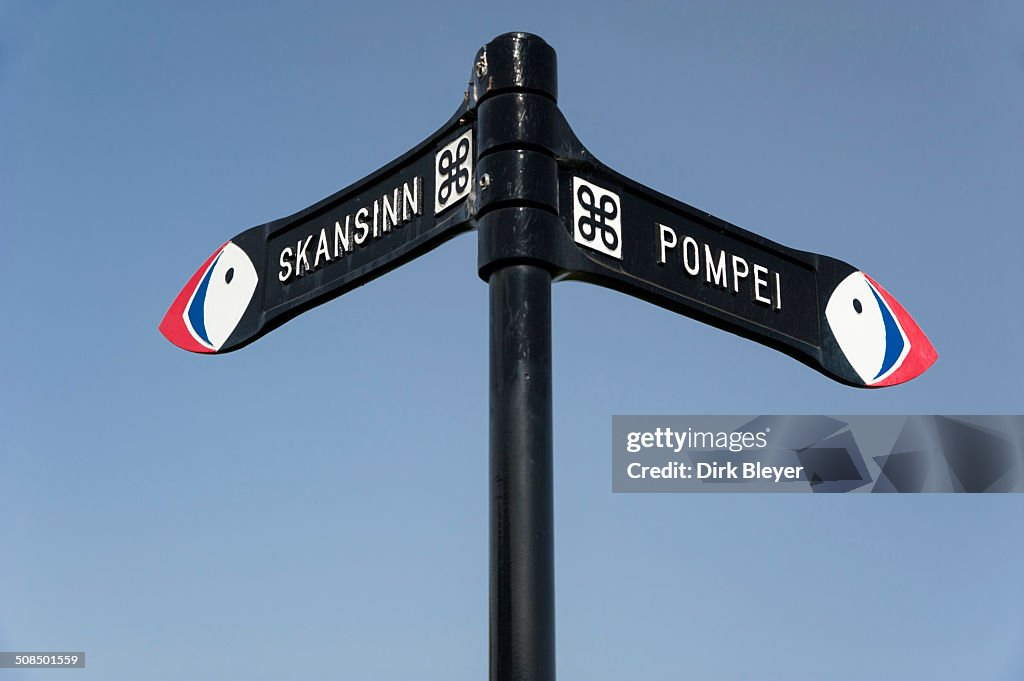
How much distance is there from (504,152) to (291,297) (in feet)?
2.20

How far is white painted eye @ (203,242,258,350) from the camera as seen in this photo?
2.52 metres

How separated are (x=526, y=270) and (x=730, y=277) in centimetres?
56

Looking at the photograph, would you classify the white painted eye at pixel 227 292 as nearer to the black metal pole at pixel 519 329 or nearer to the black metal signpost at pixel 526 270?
the black metal signpost at pixel 526 270

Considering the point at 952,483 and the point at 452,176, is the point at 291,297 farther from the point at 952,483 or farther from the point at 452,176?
the point at 952,483

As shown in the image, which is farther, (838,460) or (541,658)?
(838,460)

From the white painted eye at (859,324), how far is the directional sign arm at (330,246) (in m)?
0.92

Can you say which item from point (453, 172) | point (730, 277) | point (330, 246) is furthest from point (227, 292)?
point (730, 277)

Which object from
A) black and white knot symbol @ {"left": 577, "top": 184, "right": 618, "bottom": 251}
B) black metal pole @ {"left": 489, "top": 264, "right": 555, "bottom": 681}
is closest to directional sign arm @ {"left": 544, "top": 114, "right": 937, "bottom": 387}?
black and white knot symbol @ {"left": 577, "top": 184, "right": 618, "bottom": 251}

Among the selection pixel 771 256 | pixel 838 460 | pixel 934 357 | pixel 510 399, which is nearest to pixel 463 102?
pixel 510 399

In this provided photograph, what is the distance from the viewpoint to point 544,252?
1850 millimetres

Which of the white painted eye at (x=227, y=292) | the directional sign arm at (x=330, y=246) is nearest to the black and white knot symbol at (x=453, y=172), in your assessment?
the directional sign arm at (x=330, y=246)

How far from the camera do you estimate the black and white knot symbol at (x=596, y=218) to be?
1980mm

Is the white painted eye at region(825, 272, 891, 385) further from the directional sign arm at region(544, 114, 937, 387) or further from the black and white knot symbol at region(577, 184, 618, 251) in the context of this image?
the black and white knot symbol at region(577, 184, 618, 251)

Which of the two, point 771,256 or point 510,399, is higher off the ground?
point 771,256
